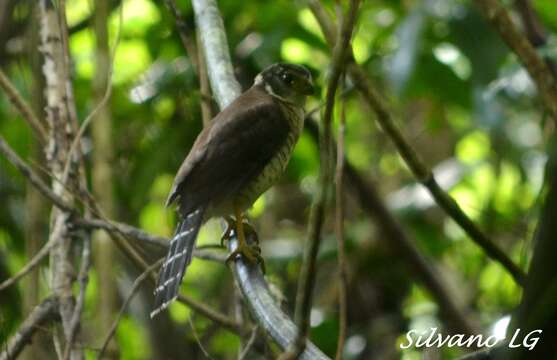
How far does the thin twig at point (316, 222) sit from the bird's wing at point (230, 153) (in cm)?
137

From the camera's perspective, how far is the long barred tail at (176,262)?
2602 millimetres

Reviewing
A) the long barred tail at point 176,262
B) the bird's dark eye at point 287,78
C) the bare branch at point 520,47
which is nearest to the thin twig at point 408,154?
the bare branch at point 520,47

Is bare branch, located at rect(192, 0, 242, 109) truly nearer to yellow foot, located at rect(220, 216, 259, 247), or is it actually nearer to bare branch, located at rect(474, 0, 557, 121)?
yellow foot, located at rect(220, 216, 259, 247)

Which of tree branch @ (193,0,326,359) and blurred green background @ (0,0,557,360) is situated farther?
blurred green background @ (0,0,557,360)

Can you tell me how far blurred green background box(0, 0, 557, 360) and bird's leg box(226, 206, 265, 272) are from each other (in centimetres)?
44

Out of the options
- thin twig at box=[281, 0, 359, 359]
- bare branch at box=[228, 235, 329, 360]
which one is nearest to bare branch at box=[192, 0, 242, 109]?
bare branch at box=[228, 235, 329, 360]

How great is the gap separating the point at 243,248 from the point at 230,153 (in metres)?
0.66

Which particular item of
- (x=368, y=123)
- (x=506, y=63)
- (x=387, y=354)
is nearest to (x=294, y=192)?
(x=368, y=123)

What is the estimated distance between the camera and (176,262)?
271 cm

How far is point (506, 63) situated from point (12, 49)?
7.48 feet

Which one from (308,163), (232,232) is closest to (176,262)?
(232,232)

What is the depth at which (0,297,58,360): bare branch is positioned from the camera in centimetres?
265

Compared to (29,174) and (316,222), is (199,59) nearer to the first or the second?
(29,174)

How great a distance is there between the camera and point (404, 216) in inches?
176
